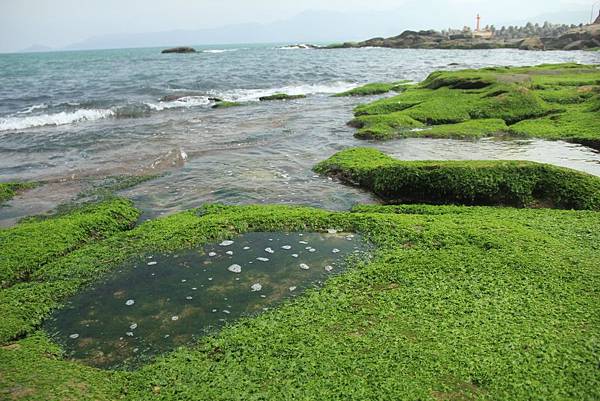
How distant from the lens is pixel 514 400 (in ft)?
19.0

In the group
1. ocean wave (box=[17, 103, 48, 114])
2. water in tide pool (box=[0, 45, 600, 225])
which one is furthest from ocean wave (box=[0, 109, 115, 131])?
ocean wave (box=[17, 103, 48, 114])

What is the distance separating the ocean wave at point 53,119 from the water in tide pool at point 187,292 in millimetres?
26821

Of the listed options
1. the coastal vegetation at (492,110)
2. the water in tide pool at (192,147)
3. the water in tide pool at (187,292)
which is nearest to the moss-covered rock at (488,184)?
the water in tide pool at (192,147)

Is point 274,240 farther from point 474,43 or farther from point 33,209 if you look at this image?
point 474,43

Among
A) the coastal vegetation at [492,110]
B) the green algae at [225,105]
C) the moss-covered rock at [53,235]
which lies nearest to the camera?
the moss-covered rock at [53,235]

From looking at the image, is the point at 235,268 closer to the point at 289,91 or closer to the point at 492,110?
the point at 492,110

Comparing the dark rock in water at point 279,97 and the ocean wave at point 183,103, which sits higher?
the dark rock in water at point 279,97

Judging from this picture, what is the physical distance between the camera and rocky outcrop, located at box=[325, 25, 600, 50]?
101 meters

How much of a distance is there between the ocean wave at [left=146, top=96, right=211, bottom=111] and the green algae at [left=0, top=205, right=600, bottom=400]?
29.3m

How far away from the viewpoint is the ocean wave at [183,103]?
123ft

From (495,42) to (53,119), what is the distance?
131m

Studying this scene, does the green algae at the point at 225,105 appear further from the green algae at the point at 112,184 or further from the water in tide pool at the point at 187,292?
the water in tide pool at the point at 187,292

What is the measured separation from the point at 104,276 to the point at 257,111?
25383mm

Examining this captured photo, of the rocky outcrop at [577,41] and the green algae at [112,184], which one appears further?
the rocky outcrop at [577,41]
